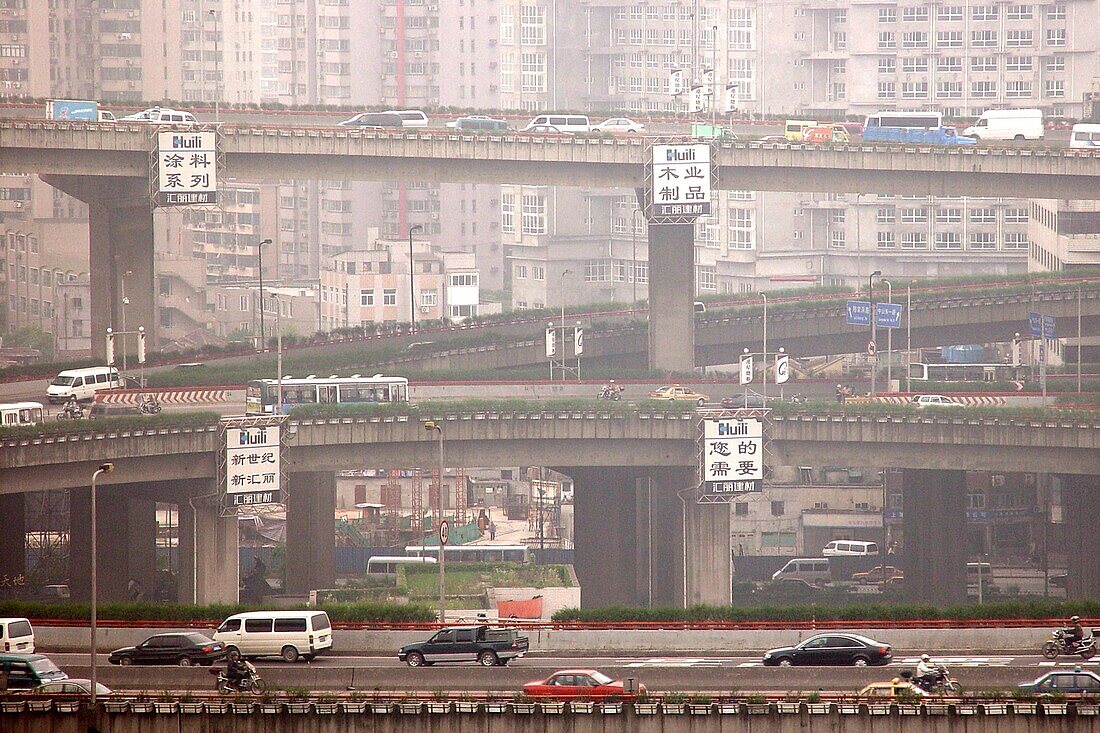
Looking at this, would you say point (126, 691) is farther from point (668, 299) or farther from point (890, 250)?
point (890, 250)

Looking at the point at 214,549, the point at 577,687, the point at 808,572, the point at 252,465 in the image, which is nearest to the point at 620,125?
the point at 808,572

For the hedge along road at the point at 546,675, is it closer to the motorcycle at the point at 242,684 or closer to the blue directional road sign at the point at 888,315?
the motorcycle at the point at 242,684

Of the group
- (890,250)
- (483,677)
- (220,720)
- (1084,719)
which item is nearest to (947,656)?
(1084,719)

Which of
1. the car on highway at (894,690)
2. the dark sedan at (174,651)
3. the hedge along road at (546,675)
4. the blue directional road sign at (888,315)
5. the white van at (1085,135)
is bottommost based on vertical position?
the hedge along road at (546,675)

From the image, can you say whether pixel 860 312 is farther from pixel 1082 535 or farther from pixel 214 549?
pixel 214 549

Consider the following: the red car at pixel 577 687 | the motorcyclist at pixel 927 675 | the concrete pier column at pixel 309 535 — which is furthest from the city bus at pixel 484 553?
the motorcyclist at pixel 927 675
